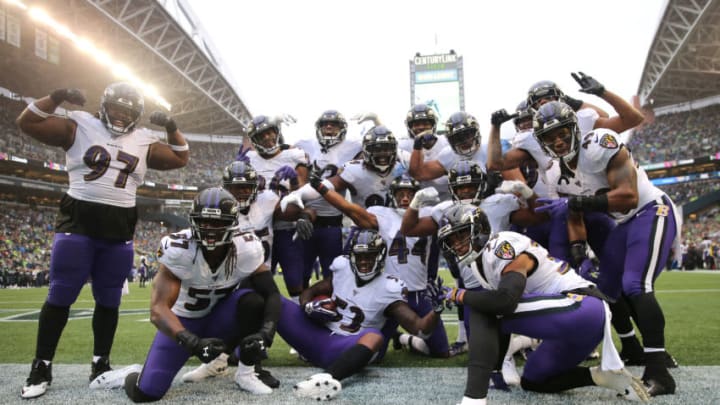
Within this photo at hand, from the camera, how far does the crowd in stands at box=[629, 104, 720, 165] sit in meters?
36.2

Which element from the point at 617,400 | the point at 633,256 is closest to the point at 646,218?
the point at 633,256

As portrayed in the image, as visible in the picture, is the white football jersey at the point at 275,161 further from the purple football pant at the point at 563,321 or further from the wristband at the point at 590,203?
the purple football pant at the point at 563,321

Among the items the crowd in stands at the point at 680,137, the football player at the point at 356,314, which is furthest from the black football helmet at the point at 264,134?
the crowd in stands at the point at 680,137

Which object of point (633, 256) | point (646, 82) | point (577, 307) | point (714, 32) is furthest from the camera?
point (646, 82)

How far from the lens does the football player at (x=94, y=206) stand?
3.71 metres

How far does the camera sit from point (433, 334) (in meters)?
4.63

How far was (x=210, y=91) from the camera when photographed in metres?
34.0

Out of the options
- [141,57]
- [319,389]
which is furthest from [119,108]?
[141,57]

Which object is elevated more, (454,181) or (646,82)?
(646,82)

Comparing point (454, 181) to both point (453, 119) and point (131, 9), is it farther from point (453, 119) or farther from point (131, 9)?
point (131, 9)

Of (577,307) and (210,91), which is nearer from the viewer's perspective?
(577,307)

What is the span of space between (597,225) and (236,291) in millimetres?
3098

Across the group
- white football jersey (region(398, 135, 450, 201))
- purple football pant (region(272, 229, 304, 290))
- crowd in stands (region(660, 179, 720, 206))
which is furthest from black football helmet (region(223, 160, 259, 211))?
crowd in stands (region(660, 179, 720, 206))

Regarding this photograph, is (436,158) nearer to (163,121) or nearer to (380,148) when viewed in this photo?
(380,148)
